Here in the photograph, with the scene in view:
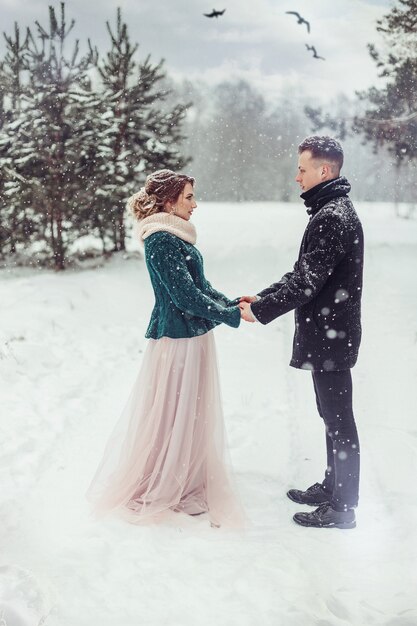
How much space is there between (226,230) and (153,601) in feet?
67.0

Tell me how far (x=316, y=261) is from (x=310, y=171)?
0.59 m

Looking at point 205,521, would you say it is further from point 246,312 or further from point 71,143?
point 71,143

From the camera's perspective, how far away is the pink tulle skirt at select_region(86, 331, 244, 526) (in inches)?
139

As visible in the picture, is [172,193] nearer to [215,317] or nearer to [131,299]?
[215,317]

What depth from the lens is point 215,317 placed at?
3393 millimetres

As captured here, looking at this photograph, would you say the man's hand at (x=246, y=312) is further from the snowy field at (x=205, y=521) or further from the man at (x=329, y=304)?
the snowy field at (x=205, y=521)

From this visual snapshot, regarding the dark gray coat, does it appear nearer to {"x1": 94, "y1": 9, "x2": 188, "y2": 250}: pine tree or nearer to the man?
the man

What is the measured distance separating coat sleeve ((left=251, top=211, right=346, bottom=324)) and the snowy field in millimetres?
1508

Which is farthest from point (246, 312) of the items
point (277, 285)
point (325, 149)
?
point (325, 149)

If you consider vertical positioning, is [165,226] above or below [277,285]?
above

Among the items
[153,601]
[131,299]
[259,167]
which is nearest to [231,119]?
[259,167]

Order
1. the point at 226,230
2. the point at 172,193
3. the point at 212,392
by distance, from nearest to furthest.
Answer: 1. the point at 172,193
2. the point at 212,392
3. the point at 226,230

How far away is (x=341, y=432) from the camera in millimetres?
3469

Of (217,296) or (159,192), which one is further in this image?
(217,296)
